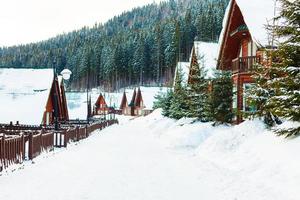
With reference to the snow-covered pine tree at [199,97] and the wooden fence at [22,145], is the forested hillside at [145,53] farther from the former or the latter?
the wooden fence at [22,145]

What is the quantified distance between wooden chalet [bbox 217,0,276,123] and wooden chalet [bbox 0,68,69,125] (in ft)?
48.5

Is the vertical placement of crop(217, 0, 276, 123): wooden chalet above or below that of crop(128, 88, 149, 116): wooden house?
above

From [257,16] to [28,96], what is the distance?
24.9 m

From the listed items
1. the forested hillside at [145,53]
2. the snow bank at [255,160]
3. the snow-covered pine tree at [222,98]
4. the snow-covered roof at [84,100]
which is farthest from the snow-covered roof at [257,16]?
the forested hillside at [145,53]

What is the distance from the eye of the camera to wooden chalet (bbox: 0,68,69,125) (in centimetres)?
3606

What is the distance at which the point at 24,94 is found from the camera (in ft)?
129

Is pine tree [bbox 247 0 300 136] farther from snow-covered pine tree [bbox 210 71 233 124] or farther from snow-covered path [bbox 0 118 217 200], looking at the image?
snow-covered pine tree [bbox 210 71 233 124]

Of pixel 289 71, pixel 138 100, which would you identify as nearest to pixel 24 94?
pixel 289 71

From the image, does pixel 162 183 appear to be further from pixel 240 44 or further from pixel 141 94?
pixel 141 94

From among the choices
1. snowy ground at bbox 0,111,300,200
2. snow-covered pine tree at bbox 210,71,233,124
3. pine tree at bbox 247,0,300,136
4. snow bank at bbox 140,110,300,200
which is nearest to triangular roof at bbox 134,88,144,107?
snow-covered pine tree at bbox 210,71,233,124

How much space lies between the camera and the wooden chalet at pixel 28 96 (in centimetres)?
3606

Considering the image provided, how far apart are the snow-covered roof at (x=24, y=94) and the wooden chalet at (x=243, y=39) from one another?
58.5 feet

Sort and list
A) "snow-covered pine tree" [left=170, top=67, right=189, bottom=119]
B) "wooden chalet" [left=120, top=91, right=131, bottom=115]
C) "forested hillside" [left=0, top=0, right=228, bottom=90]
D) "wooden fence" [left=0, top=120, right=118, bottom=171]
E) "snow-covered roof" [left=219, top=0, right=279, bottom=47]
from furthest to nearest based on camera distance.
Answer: "forested hillside" [left=0, top=0, right=228, bottom=90]
"wooden chalet" [left=120, top=91, right=131, bottom=115]
"snow-covered pine tree" [left=170, top=67, right=189, bottom=119]
"snow-covered roof" [left=219, top=0, right=279, bottom=47]
"wooden fence" [left=0, top=120, right=118, bottom=171]

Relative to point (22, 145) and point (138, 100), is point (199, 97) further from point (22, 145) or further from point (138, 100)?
point (138, 100)
